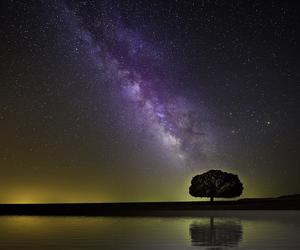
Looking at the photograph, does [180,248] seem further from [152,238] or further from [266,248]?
[152,238]

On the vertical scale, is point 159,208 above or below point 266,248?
above

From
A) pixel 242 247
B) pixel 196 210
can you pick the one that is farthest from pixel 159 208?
pixel 242 247

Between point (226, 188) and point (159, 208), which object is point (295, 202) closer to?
point (159, 208)

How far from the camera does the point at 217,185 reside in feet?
328

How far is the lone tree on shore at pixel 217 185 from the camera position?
327ft

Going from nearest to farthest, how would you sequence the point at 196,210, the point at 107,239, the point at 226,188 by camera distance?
the point at 107,239, the point at 196,210, the point at 226,188

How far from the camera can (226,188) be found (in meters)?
99.2

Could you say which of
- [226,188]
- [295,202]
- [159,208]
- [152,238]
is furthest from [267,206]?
[152,238]

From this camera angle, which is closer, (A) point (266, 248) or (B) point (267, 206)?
(A) point (266, 248)

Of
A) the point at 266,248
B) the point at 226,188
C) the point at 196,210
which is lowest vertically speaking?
the point at 266,248

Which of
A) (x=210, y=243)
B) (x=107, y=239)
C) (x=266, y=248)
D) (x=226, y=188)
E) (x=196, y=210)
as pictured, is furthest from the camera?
(x=226, y=188)

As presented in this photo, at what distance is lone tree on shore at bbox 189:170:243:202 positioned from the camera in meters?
99.7

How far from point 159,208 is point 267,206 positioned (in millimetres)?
13528

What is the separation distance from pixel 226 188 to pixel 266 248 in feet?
258
